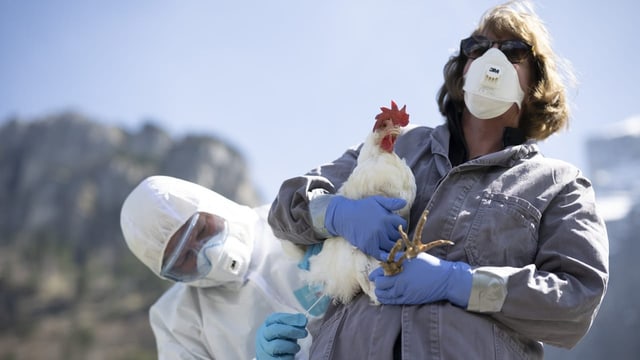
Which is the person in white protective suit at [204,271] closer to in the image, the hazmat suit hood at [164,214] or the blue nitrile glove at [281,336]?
the hazmat suit hood at [164,214]

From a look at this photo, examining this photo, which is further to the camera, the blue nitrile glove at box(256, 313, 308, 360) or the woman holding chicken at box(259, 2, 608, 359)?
the blue nitrile glove at box(256, 313, 308, 360)

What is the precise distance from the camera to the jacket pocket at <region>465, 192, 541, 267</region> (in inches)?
70.4

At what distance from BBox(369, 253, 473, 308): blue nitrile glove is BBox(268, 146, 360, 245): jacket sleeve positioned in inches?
14.4

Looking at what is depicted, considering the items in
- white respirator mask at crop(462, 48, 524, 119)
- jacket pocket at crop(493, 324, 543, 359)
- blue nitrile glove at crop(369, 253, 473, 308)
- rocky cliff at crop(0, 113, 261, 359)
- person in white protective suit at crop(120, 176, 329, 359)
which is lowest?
rocky cliff at crop(0, 113, 261, 359)

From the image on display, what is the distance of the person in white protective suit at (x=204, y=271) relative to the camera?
8.86 ft

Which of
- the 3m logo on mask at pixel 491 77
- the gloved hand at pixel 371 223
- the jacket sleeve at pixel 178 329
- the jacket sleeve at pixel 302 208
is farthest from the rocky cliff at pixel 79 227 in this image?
the 3m logo on mask at pixel 491 77

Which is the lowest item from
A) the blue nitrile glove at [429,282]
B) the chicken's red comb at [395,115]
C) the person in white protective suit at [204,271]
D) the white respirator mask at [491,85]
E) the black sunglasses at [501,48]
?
the person in white protective suit at [204,271]

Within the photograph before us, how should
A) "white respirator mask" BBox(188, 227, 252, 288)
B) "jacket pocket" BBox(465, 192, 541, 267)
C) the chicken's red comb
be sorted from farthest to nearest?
"white respirator mask" BBox(188, 227, 252, 288) < the chicken's red comb < "jacket pocket" BBox(465, 192, 541, 267)

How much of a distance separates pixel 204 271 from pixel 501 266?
4.42ft

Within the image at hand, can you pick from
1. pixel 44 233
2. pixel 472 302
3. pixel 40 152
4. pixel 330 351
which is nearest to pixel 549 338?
pixel 472 302

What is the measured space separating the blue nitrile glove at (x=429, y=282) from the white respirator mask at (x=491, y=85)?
63cm

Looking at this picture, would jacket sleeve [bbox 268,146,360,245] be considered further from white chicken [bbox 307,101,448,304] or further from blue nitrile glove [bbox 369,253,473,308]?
blue nitrile glove [bbox 369,253,473,308]

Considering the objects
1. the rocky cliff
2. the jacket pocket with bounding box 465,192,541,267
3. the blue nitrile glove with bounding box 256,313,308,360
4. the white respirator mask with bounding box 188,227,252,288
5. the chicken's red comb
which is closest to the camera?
the jacket pocket with bounding box 465,192,541,267

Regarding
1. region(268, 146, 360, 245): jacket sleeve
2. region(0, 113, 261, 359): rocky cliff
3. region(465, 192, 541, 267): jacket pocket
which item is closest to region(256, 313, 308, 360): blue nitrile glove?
region(268, 146, 360, 245): jacket sleeve
